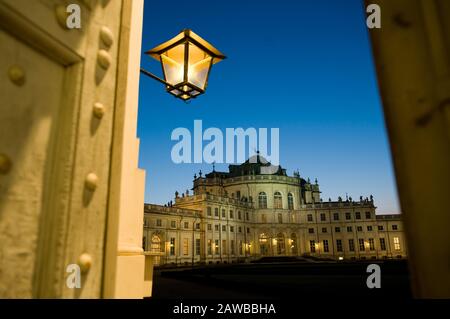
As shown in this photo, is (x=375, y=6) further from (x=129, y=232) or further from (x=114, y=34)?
(x=129, y=232)

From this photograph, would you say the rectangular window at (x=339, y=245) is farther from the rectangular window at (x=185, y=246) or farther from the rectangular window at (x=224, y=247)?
the rectangular window at (x=185, y=246)

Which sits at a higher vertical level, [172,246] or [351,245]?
[172,246]

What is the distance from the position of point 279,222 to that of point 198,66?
189 ft

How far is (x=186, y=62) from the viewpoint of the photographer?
3.75m

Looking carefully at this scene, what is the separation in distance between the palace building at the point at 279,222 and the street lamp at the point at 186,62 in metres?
44.7

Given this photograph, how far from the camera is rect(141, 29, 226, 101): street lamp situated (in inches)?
139

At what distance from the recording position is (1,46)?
3.70 ft

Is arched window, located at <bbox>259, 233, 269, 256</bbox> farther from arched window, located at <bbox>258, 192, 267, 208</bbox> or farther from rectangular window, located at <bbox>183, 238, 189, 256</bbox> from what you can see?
rectangular window, located at <bbox>183, 238, 189, 256</bbox>

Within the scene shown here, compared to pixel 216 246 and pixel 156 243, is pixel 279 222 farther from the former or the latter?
pixel 156 243

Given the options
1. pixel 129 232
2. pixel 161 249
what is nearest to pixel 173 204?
pixel 161 249

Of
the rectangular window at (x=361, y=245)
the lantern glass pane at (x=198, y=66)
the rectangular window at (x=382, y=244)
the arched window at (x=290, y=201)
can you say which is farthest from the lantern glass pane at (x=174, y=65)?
the rectangular window at (x=382, y=244)

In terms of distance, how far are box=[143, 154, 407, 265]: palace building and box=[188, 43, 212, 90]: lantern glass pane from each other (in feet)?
147

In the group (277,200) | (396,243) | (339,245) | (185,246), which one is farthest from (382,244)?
(185,246)

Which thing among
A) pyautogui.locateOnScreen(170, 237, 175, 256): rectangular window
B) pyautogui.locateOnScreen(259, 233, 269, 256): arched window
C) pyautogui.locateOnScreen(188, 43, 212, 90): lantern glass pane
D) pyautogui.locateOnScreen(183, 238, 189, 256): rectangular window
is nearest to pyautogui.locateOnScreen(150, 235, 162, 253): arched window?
pyautogui.locateOnScreen(170, 237, 175, 256): rectangular window
